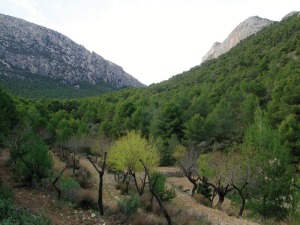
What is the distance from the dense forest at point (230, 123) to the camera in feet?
74.1

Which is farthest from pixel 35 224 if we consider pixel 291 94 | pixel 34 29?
pixel 34 29

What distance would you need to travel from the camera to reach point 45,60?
517 ft

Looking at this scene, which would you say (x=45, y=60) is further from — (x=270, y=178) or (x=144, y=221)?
(x=144, y=221)

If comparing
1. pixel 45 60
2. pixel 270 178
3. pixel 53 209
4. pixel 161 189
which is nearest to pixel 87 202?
pixel 53 209

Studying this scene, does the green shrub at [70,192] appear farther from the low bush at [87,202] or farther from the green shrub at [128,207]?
the green shrub at [128,207]

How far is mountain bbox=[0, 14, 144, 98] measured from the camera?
442ft

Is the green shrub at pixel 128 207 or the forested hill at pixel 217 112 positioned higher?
the forested hill at pixel 217 112

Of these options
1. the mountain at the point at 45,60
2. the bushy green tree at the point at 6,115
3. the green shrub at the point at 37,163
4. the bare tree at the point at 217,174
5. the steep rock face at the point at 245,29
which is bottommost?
the bare tree at the point at 217,174

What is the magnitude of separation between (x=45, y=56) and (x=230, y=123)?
138949 millimetres

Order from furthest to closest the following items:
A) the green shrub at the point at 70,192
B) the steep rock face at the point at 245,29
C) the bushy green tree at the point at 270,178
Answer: the steep rock face at the point at 245,29 < the bushy green tree at the point at 270,178 < the green shrub at the point at 70,192

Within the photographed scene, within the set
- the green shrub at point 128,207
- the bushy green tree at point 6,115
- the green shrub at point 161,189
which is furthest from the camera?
the bushy green tree at point 6,115

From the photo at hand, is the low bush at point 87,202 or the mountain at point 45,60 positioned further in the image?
the mountain at point 45,60

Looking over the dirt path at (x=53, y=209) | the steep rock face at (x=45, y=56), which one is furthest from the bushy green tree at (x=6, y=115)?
the steep rock face at (x=45, y=56)

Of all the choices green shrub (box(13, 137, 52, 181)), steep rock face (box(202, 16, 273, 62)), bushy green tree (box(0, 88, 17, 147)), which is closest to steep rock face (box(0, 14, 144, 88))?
steep rock face (box(202, 16, 273, 62))
